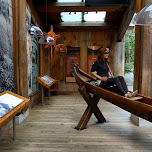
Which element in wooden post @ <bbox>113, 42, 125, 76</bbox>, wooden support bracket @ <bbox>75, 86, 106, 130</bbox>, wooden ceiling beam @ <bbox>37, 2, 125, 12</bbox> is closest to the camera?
wooden support bracket @ <bbox>75, 86, 106, 130</bbox>

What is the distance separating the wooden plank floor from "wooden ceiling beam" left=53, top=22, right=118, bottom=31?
4.14m

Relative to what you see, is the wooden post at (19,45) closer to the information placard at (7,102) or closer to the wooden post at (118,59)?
the information placard at (7,102)

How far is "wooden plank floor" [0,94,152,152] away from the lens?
7.52 feet

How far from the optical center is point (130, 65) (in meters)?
11.2

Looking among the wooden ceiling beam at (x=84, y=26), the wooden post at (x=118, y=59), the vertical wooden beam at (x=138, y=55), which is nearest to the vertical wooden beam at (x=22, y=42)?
the vertical wooden beam at (x=138, y=55)

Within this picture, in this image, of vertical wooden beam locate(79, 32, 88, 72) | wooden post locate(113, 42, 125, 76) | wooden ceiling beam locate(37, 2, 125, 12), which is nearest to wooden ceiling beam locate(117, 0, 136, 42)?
wooden ceiling beam locate(37, 2, 125, 12)

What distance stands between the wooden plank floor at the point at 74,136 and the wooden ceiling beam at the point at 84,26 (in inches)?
163

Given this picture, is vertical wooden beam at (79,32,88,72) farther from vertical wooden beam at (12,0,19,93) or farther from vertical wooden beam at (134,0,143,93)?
vertical wooden beam at (12,0,19,93)

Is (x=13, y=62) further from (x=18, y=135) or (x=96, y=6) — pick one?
(x=96, y=6)

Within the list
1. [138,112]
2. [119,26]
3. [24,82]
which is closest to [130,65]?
[119,26]

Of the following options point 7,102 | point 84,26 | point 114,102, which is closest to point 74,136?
point 114,102

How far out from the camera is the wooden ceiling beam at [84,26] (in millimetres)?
6559

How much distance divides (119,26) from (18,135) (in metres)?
5.56

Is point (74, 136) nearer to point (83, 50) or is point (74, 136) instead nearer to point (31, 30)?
point (31, 30)
